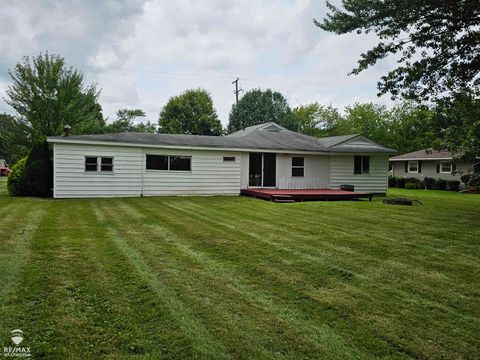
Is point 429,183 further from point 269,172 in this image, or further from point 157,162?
point 157,162

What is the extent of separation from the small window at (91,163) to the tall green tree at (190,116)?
2845 centimetres

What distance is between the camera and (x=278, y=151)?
670 inches

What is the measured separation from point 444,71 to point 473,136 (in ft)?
6.58

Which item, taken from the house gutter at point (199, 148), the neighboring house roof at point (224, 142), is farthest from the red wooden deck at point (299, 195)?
the neighboring house roof at point (224, 142)

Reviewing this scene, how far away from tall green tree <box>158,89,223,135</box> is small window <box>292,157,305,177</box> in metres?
26.3

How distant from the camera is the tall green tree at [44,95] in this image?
24734 millimetres

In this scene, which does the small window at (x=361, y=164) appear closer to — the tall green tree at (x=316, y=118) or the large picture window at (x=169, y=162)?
the large picture window at (x=169, y=162)

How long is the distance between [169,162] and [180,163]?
0.49 m

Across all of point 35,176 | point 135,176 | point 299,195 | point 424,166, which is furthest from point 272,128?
point 35,176

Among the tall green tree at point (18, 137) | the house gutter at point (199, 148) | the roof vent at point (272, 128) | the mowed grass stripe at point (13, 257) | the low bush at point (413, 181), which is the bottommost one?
the mowed grass stripe at point (13, 257)

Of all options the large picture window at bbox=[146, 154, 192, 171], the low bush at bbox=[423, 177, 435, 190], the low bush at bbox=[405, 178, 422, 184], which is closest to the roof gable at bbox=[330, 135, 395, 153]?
the large picture window at bbox=[146, 154, 192, 171]

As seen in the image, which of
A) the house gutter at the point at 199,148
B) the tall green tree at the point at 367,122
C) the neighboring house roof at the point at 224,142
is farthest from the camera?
the tall green tree at the point at 367,122

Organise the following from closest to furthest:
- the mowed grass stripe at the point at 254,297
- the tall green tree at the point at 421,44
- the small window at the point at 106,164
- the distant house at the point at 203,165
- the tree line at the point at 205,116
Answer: the mowed grass stripe at the point at 254,297, the tall green tree at the point at 421,44, the tree line at the point at 205,116, the distant house at the point at 203,165, the small window at the point at 106,164

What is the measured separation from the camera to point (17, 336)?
2.68 m
